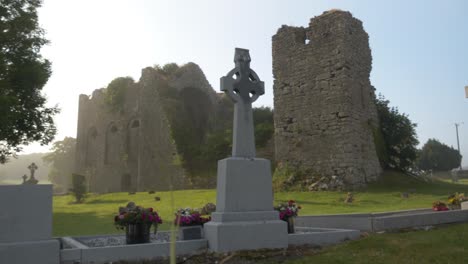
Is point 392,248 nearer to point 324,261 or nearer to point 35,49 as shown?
point 324,261

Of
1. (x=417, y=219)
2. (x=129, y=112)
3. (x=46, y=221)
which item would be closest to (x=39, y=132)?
(x=46, y=221)

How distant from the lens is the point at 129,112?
1442 inches

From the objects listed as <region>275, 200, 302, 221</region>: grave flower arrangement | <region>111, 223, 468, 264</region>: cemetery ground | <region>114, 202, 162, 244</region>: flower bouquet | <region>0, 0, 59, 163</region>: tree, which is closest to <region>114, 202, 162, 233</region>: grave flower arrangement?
<region>114, 202, 162, 244</region>: flower bouquet

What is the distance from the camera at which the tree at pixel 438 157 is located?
62.2m

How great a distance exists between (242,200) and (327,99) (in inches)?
539

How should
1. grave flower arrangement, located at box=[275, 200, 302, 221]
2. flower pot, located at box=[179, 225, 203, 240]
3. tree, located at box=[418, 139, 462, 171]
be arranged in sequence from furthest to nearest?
1. tree, located at box=[418, 139, 462, 171]
2. grave flower arrangement, located at box=[275, 200, 302, 221]
3. flower pot, located at box=[179, 225, 203, 240]

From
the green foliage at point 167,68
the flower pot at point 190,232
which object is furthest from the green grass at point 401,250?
the green foliage at point 167,68

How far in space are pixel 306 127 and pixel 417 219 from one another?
1186cm

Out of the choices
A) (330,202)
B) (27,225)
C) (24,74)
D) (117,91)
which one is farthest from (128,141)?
(27,225)

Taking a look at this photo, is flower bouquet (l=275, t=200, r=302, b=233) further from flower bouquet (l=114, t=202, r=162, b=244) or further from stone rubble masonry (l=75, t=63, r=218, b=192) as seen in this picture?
stone rubble masonry (l=75, t=63, r=218, b=192)

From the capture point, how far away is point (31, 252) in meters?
5.57

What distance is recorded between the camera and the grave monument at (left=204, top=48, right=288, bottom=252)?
647 cm

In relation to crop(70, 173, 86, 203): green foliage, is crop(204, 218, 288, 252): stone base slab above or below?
below

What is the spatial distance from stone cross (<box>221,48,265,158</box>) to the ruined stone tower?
12.0 m
